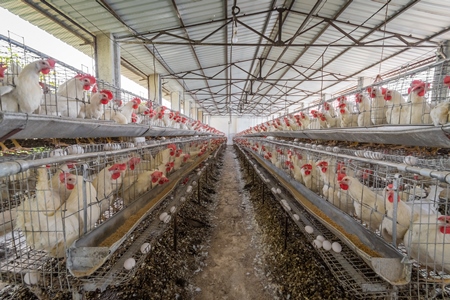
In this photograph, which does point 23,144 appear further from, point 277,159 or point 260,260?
point 277,159

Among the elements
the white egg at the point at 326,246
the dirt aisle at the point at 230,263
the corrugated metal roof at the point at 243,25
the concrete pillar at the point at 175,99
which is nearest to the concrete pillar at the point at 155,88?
the corrugated metal roof at the point at 243,25

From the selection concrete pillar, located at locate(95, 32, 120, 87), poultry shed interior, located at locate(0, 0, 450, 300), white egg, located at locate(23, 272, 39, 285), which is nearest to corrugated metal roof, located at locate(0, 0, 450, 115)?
poultry shed interior, located at locate(0, 0, 450, 300)

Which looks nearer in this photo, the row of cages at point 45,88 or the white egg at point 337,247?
the white egg at point 337,247

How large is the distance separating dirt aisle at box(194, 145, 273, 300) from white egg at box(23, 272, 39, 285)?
125cm

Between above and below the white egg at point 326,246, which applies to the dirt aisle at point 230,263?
below

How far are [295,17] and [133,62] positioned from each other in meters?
4.24

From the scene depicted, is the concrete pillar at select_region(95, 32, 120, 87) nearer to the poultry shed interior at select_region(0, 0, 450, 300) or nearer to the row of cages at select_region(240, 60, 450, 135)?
the poultry shed interior at select_region(0, 0, 450, 300)

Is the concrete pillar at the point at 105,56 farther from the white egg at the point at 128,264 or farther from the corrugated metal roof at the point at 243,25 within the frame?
the white egg at the point at 128,264

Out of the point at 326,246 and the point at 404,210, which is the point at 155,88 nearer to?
the point at 326,246

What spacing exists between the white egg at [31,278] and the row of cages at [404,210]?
1751mm

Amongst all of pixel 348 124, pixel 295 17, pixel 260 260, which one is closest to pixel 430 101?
pixel 348 124

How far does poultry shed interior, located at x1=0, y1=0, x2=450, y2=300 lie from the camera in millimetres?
1237

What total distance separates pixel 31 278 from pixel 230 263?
1760 millimetres

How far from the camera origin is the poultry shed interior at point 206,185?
124cm
